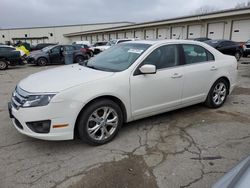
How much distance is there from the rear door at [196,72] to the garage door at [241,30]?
18.7 m

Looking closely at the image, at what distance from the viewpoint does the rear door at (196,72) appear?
14.1 feet

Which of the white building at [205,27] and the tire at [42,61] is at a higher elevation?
the white building at [205,27]

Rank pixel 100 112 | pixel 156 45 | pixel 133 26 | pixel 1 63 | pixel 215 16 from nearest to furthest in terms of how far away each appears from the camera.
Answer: pixel 100 112, pixel 156 45, pixel 1 63, pixel 215 16, pixel 133 26

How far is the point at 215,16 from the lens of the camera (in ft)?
73.0

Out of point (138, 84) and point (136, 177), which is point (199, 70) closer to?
point (138, 84)

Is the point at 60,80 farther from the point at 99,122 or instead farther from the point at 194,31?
the point at 194,31

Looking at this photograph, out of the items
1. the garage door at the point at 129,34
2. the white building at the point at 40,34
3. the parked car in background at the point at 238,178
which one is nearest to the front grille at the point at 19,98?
the parked car in background at the point at 238,178

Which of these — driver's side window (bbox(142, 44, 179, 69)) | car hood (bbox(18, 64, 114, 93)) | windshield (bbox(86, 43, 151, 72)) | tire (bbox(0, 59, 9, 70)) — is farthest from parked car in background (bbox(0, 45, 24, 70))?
driver's side window (bbox(142, 44, 179, 69))

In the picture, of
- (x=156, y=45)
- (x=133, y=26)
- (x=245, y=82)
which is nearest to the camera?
(x=156, y=45)

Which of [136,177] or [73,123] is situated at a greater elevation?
[73,123]

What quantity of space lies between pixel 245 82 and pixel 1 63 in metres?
13.3

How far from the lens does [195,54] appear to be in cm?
450

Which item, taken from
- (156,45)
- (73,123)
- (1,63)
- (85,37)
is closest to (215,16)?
(1,63)

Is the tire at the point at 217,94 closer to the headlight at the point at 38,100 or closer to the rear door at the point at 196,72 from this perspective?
the rear door at the point at 196,72
